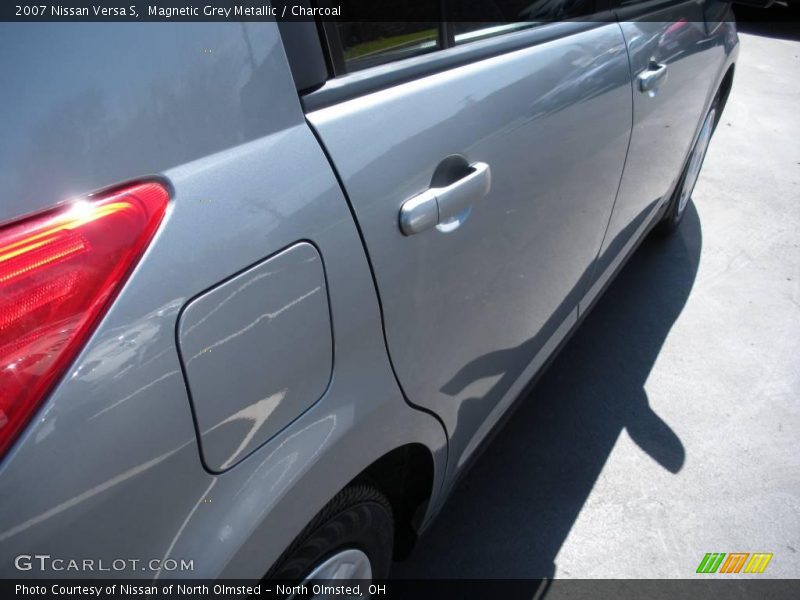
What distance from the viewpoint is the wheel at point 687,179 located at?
3.43 m

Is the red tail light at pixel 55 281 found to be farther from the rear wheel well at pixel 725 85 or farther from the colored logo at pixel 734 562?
the rear wheel well at pixel 725 85

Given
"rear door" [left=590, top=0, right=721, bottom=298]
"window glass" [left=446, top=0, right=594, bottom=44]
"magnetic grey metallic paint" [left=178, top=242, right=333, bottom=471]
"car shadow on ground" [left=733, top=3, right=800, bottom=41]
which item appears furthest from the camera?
"car shadow on ground" [left=733, top=3, right=800, bottom=41]

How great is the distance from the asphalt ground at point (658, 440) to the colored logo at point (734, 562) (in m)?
0.02

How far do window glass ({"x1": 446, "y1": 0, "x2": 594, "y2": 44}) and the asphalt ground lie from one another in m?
1.47

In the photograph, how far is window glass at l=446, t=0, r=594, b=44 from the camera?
5.11 ft

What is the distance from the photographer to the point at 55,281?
0.75m

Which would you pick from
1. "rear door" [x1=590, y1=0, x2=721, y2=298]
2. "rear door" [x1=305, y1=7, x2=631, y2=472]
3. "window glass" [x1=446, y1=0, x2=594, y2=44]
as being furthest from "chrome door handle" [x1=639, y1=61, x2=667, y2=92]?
"window glass" [x1=446, y1=0, x2=594, y2=44]

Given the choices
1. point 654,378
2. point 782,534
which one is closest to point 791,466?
point 782,534

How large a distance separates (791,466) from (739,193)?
274 centimetres

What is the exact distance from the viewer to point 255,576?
1.00 meters

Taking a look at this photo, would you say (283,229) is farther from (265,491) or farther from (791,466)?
(791,466)

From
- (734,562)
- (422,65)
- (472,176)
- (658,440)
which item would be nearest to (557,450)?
(658,440)

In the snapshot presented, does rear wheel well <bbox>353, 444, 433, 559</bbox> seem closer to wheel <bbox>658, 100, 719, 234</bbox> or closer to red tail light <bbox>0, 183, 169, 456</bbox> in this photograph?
red tail light <bbox>0, 183, 169, 456</bbox>
